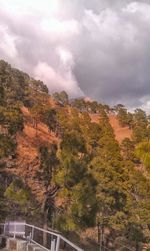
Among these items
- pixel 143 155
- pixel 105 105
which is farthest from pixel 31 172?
pixel 105 105

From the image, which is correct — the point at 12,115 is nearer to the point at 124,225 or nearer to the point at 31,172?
the point at 124,225

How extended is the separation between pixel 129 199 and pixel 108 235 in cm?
806

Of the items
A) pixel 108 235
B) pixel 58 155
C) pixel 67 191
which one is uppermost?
pixel 58 155

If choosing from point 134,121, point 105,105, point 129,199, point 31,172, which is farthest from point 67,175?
point 105,105

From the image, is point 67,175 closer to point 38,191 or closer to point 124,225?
point 124,225

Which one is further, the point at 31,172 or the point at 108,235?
the point at 31,172

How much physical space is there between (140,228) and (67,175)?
55.9 ft

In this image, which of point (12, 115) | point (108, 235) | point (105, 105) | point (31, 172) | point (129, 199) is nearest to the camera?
point (12, 115)

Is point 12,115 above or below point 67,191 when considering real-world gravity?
above

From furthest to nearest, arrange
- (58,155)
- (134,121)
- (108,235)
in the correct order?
(134,121) < (108,235) < (58,155)

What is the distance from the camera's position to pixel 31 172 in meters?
53.6

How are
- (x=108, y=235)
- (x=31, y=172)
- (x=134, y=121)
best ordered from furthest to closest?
(x=134, y=121) < (x=31, y=172) < (x=108, y=235)

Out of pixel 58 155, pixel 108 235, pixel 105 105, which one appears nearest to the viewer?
pixel 58 155

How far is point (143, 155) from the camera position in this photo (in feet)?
31.3
